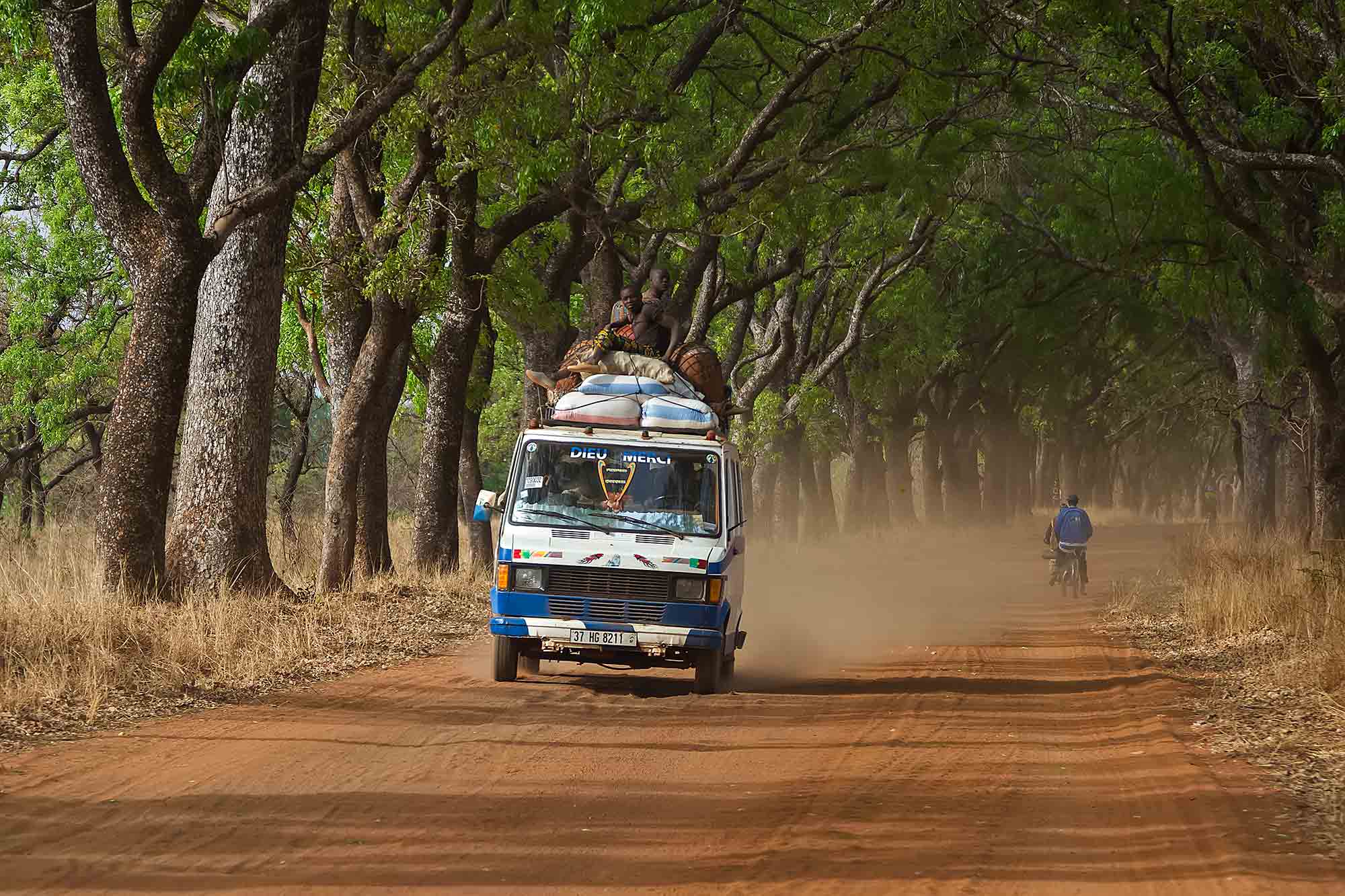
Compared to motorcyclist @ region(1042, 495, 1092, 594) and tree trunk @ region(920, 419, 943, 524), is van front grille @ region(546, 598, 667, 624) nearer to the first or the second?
motorcyclist @ region(1042, 495, 1092, 594)

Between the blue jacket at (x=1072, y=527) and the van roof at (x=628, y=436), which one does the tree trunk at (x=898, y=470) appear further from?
the van roof at (x=628, y=436)

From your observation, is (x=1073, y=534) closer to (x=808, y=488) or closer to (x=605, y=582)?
(x=605, y=582)

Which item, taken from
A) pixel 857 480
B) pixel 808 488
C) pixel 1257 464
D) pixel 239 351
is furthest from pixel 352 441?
pixel 808 488

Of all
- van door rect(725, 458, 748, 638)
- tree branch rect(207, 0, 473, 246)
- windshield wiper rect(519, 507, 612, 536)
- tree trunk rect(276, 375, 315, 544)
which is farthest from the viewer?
tree trunk rect(276, 375, 315, 544)

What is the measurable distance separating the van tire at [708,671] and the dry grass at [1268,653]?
3.75m

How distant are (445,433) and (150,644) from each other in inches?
432

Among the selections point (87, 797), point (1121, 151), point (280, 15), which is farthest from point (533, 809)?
point (1121, 151)

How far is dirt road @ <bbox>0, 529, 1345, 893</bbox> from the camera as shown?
259 inches

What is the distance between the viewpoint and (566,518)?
12.5 m

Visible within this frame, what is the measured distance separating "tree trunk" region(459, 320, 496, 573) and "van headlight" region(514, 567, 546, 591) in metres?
13.1

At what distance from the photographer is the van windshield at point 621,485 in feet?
41.4

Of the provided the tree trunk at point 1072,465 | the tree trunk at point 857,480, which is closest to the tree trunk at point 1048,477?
the tree trunk at point 1072,465

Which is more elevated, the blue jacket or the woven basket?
the woven basket

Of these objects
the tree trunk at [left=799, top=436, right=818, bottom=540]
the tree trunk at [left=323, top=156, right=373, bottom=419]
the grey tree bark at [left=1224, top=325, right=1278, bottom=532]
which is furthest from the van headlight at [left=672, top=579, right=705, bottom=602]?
the tree trunk at [left=799, top=436, right=818, bottom=540]
